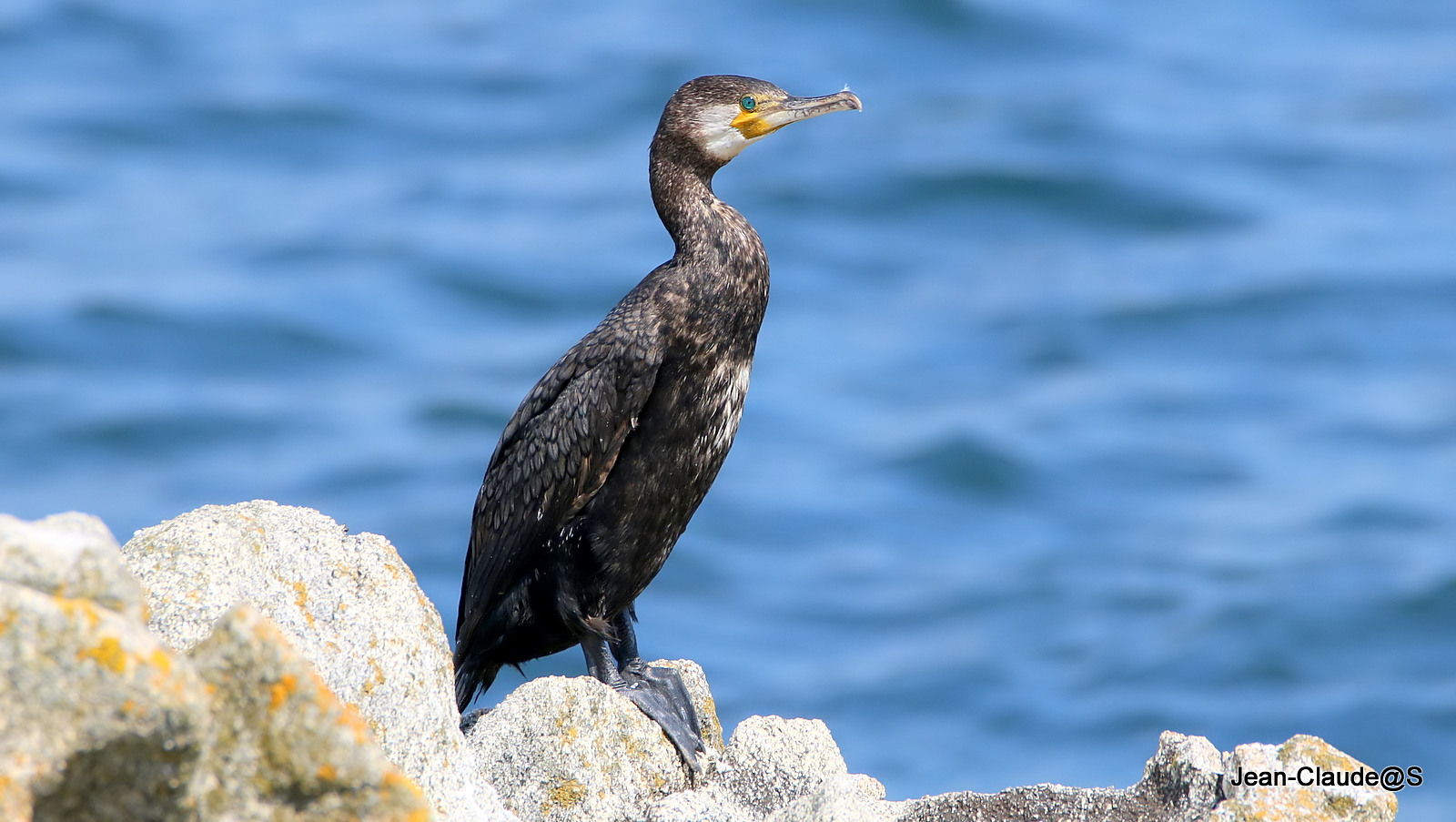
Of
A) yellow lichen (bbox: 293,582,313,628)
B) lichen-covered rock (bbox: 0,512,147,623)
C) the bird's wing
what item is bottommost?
lichen-covered rock (bbox: 0,512,147,623)

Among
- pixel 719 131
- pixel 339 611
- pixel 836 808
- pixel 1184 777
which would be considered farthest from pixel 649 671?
pixel 719 131

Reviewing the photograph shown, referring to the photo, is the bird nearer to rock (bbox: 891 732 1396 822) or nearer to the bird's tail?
the bird's tail

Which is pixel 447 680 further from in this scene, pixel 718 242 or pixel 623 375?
pixel 718 242

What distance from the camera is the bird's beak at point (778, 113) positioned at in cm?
712

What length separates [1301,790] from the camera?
4383 mm

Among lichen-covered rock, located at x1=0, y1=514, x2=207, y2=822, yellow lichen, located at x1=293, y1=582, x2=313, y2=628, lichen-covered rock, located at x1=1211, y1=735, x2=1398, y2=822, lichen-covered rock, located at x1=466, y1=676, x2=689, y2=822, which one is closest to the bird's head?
lichen-covered rock, located at x1=466, y1=676, x2=689, y2=822

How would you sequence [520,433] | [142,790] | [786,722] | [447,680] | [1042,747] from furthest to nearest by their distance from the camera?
1. [1042,747]
2. [520,433]
3. [786,722]
4. [447,680]
5. [142,790]

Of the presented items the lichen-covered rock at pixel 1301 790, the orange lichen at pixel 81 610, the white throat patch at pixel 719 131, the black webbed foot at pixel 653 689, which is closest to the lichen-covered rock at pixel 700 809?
the black webbed foot at pixel 653 689

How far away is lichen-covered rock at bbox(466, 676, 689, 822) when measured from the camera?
5047 millimetres

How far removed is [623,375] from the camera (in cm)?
674

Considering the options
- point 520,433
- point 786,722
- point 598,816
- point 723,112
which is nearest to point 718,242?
point 723,112

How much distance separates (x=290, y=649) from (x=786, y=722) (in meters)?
2.84

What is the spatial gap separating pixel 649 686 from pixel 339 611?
6.54 feet

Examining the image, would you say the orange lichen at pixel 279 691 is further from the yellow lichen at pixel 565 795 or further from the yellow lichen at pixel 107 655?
the yellow lichen at pixel 565 795
